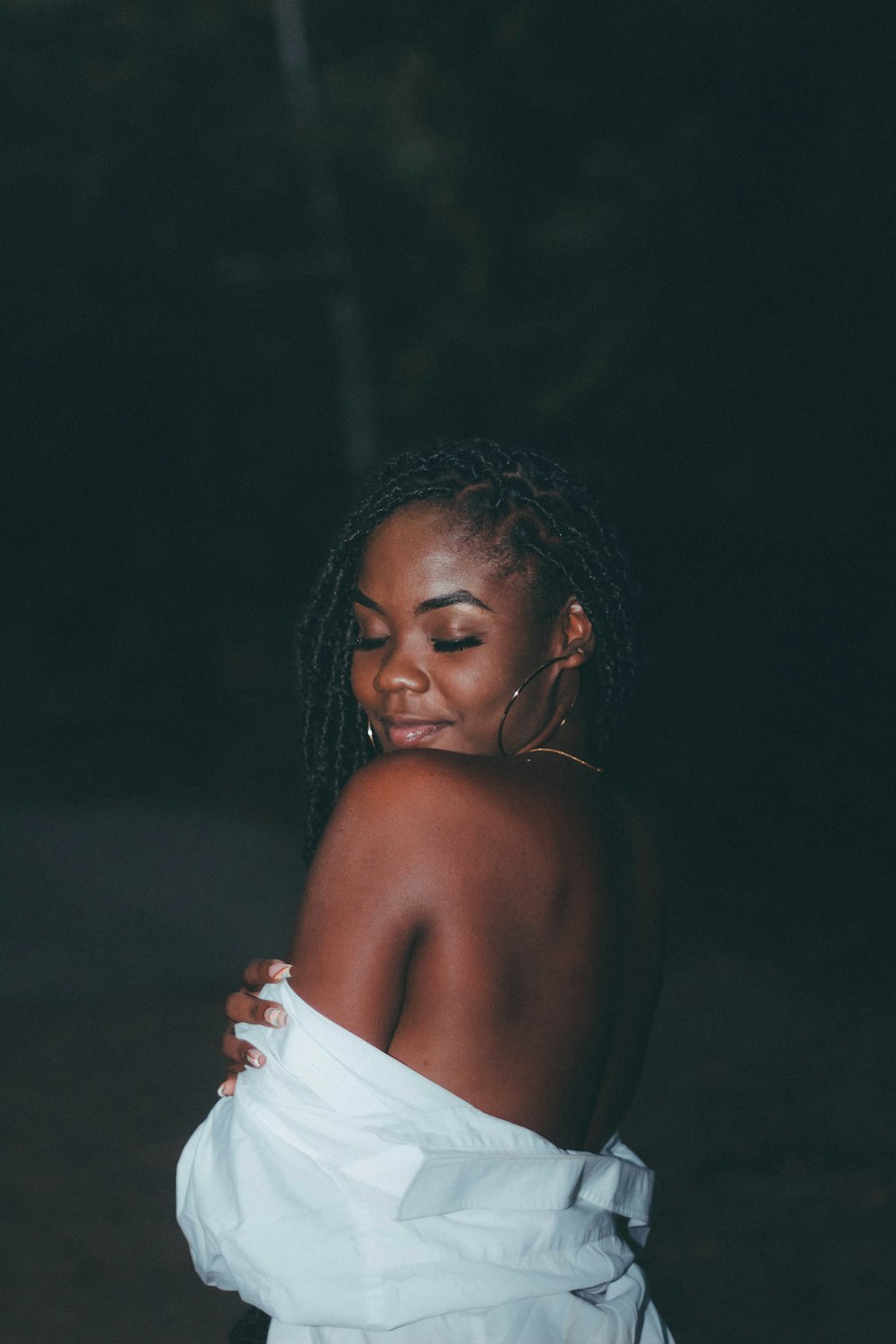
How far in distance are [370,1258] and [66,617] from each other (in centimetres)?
1137

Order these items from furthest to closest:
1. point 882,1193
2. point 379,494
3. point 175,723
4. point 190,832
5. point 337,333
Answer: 1. point 337,333
2. point 175,723
3. point 190,832
4. point 882,1193
5. point 379,494

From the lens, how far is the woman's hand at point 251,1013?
4.77 ft

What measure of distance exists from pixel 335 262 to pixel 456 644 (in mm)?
11088

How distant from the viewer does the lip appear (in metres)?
1.65

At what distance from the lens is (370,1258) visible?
1359 millimetres

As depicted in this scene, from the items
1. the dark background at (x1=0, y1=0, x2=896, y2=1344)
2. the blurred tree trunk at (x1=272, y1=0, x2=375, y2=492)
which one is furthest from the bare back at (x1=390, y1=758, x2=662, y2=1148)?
the blurred tree trunk at (x1=272, y1=0, x2=375, y2=492)

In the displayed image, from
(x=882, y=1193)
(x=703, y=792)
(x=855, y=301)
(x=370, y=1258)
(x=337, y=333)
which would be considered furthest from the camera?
(x=337, y=333)

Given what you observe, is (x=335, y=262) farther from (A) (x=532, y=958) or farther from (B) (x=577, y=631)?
(A) (x=532, y=958)

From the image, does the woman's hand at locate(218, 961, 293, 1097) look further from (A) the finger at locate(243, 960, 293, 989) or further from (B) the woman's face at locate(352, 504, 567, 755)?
(B) the woman's face at locate(352, 504, 567, 755)

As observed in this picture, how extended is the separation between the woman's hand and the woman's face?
0.34 metres

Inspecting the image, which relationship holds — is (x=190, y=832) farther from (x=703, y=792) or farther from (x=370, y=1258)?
(x=370, y=1258)

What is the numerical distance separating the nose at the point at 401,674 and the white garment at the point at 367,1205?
1.36 ft

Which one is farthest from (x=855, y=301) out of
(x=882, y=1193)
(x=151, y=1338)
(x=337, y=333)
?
(x=337, y=333)

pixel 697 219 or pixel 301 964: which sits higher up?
pixel 697 219
